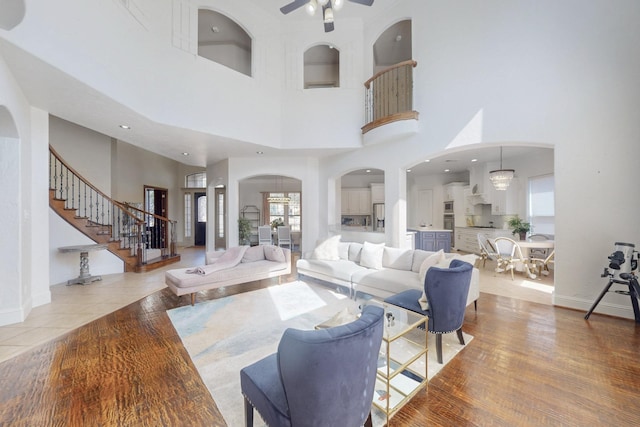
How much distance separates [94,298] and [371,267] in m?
4.58

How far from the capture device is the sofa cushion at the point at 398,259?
3959 millimetres

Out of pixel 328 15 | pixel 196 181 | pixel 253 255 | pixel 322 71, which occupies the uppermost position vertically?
pixel 322 71

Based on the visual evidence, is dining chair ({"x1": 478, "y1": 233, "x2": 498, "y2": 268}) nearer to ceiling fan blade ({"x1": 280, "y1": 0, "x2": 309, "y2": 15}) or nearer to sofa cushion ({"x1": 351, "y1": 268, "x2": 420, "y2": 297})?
sofa cushion ({"x1": 351, "y1": 268, "x2": 420, "y2": 297})

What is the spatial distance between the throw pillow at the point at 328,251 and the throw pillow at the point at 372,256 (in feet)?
1.90

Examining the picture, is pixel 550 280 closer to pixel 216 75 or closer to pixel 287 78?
pixel 287 78

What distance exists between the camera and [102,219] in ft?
20.4

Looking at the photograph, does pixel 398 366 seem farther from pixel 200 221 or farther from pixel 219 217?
pixel 200 221

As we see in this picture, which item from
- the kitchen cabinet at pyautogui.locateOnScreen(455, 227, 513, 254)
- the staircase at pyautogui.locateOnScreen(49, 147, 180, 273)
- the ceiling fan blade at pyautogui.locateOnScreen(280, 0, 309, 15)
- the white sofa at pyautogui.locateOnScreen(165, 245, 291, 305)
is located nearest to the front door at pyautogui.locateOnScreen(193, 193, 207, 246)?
the staircase at pyautogui.locateOnScreen(49, 147, 180, 273)

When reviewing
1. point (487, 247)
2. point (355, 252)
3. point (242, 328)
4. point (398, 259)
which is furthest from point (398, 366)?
point (487, 247)

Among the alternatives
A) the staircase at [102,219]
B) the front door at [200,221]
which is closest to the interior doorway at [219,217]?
the front door at [200,221]

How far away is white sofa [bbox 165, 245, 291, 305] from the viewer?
146 inches

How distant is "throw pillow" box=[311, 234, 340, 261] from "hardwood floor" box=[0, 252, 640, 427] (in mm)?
2479

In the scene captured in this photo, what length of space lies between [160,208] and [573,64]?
441 inches

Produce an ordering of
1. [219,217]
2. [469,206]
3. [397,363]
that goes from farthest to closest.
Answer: [219,217] → [469,206] → [397,363]
